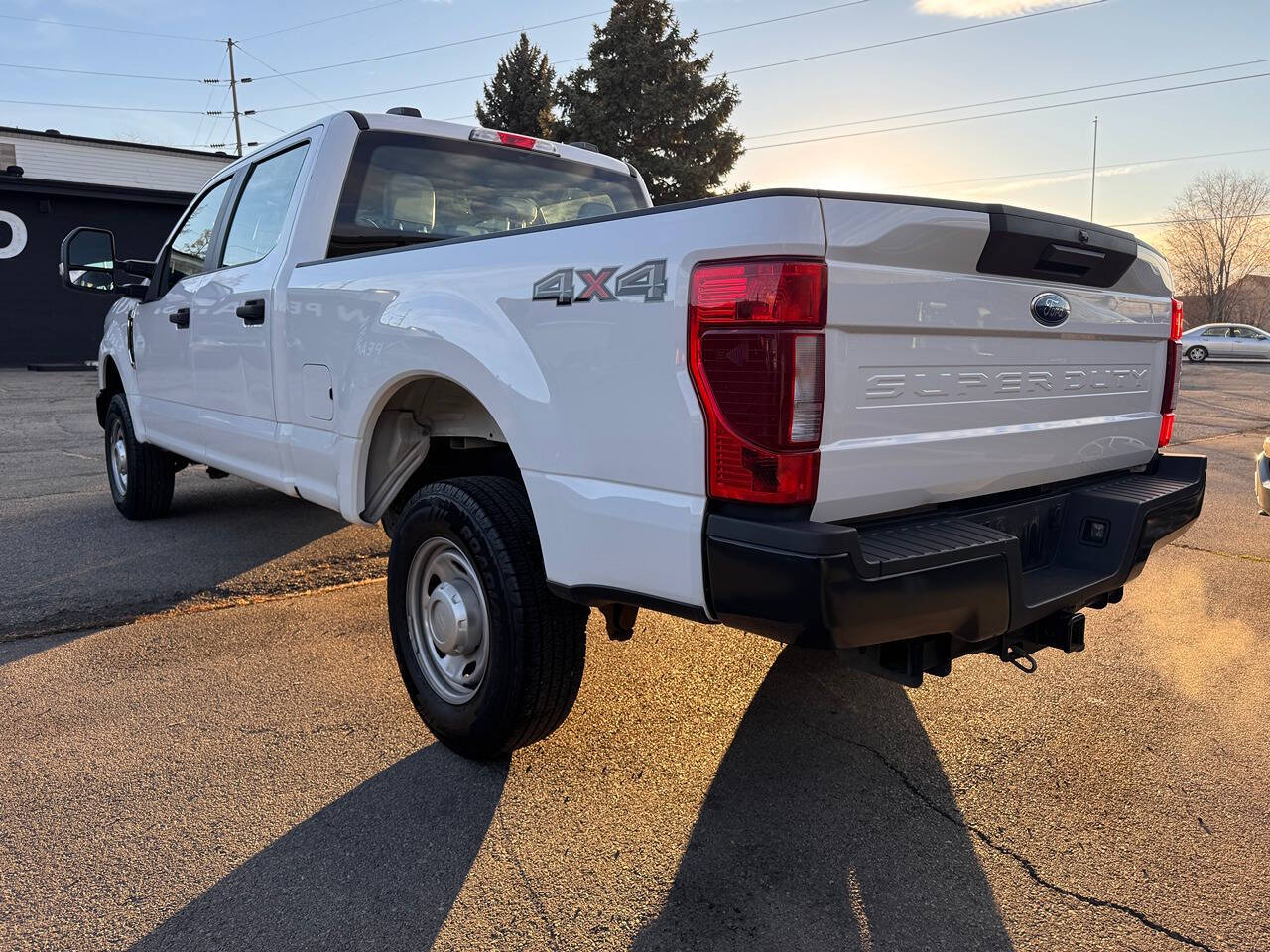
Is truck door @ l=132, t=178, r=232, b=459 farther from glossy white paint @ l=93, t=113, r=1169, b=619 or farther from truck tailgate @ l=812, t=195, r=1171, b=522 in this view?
truck tailgate @ l=812, t=195, r=1171, b=522

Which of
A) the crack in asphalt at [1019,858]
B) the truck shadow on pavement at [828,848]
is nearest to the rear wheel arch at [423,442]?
the truck shadow on pavement at [828,848]

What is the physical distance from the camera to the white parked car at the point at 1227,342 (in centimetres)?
3114

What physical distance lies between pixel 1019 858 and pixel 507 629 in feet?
5.01

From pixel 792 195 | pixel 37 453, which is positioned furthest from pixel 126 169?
pixel 792 195

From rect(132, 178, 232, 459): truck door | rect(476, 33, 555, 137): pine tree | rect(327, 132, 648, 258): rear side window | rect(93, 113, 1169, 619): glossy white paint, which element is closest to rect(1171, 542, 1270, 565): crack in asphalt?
rect(93, 113, 1169, 619): glossy white paint

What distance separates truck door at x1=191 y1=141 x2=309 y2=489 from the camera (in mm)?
4016

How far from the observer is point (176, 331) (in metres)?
5.03

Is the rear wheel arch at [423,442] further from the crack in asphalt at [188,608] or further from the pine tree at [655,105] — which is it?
the pine tree at [655,105]

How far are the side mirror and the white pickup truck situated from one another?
2.33 m

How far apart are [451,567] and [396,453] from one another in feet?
2.07

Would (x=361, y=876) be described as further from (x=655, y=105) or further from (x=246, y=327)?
(x=655, y=105)

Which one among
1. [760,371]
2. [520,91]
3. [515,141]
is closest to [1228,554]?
[515,141]

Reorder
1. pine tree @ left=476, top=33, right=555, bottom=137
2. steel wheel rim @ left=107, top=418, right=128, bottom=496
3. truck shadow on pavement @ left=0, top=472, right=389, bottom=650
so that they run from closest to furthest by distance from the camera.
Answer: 1. truck shadow on pavement @ left=0, top=472, right=389, bottom=650
2. steel wheel rim @ left=107, top=418, right=128, bottom=496
3. pine tree @ left=476, top=33, right=555, bottom=137

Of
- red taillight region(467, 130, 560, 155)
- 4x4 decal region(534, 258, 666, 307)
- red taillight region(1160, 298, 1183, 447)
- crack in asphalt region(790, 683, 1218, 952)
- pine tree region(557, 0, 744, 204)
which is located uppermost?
pine tree region(557, 0, 744, 204)
